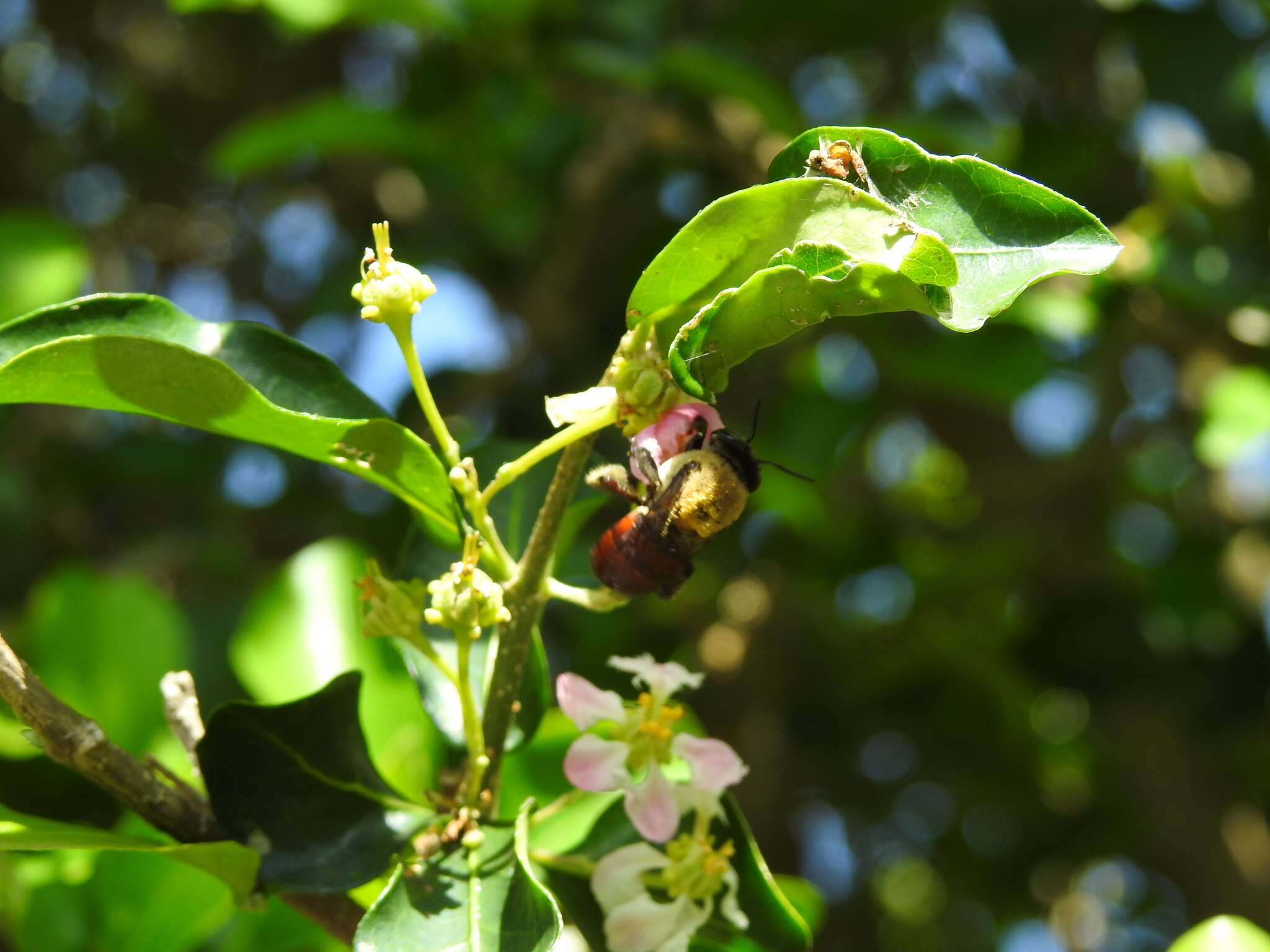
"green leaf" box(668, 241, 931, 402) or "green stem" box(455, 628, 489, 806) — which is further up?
"green leaf" box(668, 241, 931, 402)

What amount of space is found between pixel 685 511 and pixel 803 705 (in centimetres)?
256

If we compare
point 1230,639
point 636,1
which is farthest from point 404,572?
point 1230,639

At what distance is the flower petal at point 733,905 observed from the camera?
1.12 m

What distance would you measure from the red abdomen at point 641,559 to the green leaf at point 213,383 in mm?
136

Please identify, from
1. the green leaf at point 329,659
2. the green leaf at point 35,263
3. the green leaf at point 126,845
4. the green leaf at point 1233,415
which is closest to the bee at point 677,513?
the green leaf at point 126,845

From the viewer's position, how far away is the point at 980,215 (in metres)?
0.92

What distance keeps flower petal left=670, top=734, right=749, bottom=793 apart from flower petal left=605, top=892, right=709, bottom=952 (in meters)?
0.12

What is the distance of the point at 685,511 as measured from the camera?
1010 mm

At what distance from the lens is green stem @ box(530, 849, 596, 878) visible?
1.13 metres

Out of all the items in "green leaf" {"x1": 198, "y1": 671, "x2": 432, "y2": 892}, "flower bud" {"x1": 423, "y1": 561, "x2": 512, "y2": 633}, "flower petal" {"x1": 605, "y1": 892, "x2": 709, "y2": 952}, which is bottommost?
"flower petal" {"x1": 605, "y1": 892, "x2": 709, "y2": 952}

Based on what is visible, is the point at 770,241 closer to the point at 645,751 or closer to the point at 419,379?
the point at 419,379

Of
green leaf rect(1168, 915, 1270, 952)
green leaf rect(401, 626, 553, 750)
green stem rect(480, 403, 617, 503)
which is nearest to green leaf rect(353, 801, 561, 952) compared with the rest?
green leaf rect(401, 626, 553, 750)

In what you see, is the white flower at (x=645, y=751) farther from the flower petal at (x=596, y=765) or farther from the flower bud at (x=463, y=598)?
the flower bud at (x=463, y=598)

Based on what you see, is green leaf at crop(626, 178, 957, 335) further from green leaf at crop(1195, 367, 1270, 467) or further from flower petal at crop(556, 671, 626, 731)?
green leaf at crop(1195, 367, 1270, 467)
